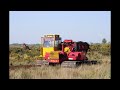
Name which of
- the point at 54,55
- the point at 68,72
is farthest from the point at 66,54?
the point at 68,72

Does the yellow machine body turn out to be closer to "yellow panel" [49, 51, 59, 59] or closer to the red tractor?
the red tractor

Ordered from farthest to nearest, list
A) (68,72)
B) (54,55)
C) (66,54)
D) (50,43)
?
(50,43) < (66,54) < (54,55) < (68,72)

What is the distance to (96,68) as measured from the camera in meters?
12.6

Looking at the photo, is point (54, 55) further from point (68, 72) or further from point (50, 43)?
point (68, 72)

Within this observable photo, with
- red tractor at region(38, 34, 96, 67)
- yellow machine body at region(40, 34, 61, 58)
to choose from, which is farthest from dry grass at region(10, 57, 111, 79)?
yellow machine body at region(40, 34, 61, 58)

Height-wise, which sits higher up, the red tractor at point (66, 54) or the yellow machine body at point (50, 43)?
the yellow machine body at point (50, 43)

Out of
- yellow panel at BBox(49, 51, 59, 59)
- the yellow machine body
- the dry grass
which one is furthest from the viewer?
the yellow machine body

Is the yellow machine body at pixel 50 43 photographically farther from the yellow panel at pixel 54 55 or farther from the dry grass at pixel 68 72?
the dry grass at pixel 68 72

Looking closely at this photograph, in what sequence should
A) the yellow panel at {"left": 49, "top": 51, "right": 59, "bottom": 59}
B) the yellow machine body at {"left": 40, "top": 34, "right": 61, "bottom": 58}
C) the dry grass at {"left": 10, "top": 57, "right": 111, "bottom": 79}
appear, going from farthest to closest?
1. the yellow machine body at {"left": 40, "top": 34, "right": 61, "bottom": 58}
2. the yellow panel at {"left": 49, "top": 51, "right": 59, "bottom": 59}
3. the dry grass at {"left": 10, "top": 57, "right": 111, "bottom": 79}

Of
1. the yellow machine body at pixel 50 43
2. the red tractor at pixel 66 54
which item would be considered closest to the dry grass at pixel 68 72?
the red tractor at pixel 66 54
